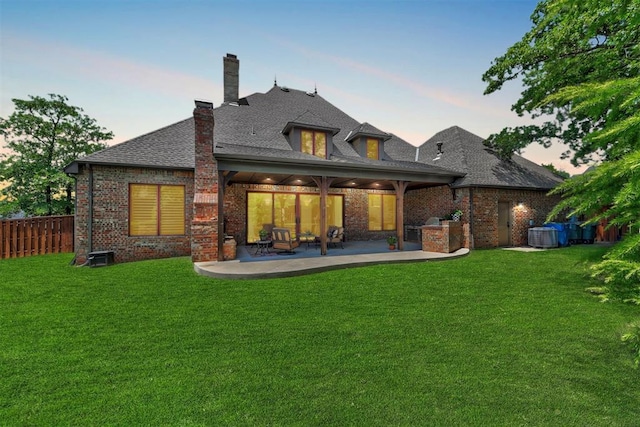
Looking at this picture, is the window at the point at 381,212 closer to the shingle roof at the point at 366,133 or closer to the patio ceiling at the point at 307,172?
the patio ceiling at the point at 307,172

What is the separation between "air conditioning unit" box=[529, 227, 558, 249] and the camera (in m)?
12.4

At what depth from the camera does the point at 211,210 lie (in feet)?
26.9

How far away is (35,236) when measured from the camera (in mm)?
10859

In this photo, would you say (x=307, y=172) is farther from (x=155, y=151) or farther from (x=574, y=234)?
(x=574, y=234)

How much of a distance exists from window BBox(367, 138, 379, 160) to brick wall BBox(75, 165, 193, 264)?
29.4ft

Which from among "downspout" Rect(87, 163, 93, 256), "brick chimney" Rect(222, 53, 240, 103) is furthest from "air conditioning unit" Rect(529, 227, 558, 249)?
"downspout" Rect(87, 163, 93, 256)

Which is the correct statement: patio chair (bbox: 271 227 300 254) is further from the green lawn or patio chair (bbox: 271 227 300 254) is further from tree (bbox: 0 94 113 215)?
tree (bbox: 0 94 113 215)

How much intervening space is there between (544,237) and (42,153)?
29.6 meters

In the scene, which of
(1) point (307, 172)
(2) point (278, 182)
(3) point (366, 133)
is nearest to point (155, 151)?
(2) point (278, 182)

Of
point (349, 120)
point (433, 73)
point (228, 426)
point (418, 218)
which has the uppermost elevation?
point (349, 120)

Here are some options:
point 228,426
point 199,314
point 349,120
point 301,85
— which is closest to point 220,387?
point 228,426

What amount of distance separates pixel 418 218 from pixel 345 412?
13.2m

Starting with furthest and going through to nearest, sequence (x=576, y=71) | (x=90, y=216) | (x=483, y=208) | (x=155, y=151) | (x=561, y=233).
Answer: (x=561, y=233) < (x=483, y=208) < (x=155, y=151) < (x=90, y=216) < (x=576, y=71)

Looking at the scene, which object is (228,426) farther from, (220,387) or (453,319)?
(453,319)
